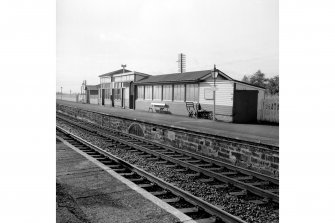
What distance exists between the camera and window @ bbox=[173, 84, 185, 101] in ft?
65.8

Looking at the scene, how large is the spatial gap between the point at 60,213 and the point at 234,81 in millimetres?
13017

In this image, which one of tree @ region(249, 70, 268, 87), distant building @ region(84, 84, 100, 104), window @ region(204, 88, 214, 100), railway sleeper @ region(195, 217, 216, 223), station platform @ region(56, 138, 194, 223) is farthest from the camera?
distant building @ region(84, 84, 100, 104)

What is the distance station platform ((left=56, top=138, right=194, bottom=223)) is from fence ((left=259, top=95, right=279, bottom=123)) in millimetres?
10633

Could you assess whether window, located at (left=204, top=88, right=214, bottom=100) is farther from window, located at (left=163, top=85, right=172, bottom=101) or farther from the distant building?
the distant building

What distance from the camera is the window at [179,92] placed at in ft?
65.8

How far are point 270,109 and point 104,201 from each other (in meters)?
12.3

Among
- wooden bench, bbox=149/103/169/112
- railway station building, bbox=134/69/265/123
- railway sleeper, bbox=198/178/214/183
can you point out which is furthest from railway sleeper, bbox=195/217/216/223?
wooden bench, bbox=149/103/169/112

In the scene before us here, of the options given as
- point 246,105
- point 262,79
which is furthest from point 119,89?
point 262,79

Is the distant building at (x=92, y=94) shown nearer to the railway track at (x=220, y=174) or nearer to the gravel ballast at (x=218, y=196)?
the railway track at (x=220, y=174)

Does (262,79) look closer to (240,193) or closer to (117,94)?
(240,193)

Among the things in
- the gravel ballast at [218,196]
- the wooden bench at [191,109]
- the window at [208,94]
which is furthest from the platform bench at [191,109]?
the gravel ballast at [218,196]

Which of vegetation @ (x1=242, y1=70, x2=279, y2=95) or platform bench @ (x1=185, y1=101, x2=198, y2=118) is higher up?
vegetation @ (x1=242, y1=70, x2=279, y2=95)
